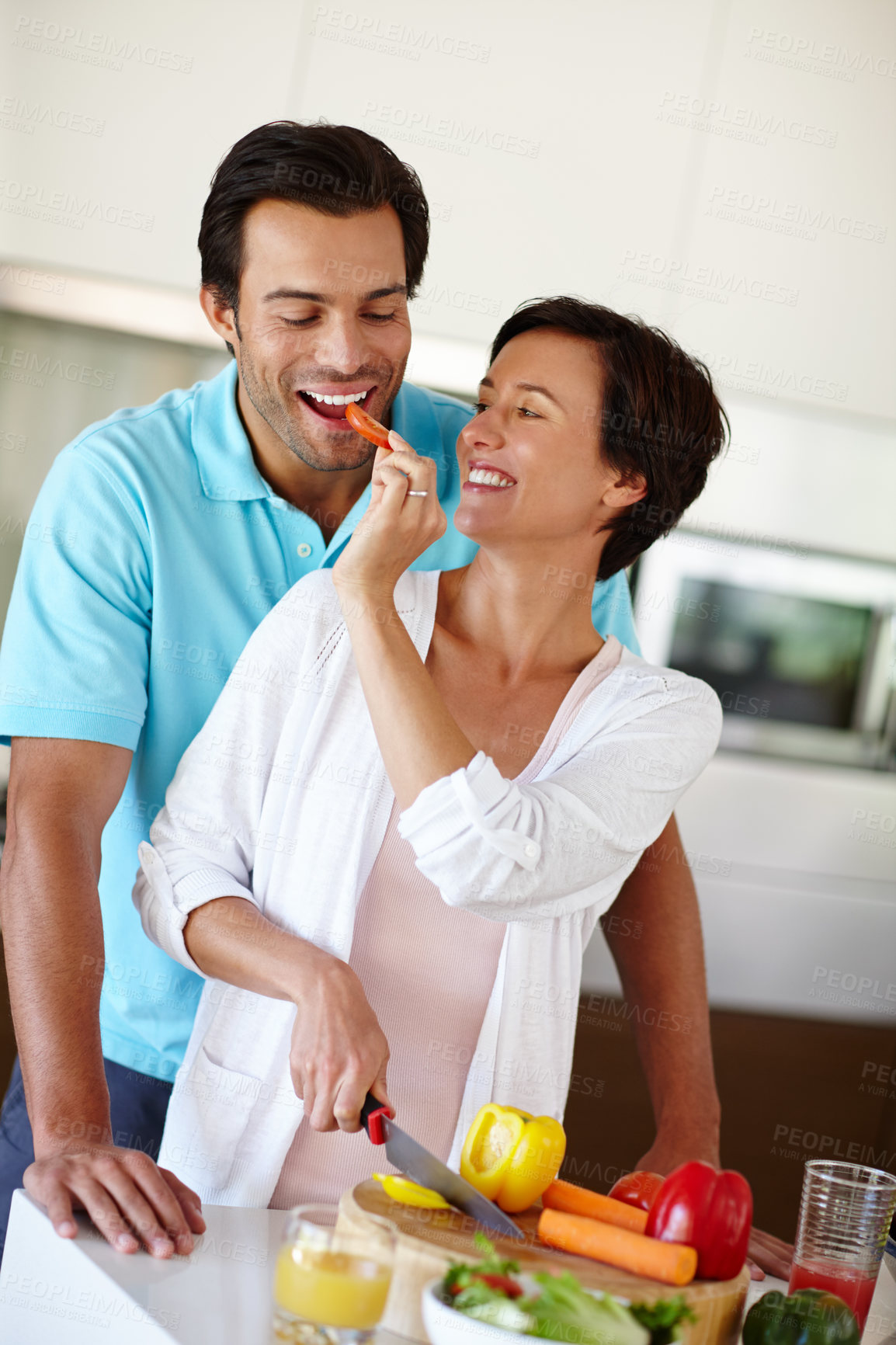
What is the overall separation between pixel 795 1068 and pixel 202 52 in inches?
135

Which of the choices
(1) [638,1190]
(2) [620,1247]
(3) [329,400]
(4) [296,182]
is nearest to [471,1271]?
(2) [620,1247]

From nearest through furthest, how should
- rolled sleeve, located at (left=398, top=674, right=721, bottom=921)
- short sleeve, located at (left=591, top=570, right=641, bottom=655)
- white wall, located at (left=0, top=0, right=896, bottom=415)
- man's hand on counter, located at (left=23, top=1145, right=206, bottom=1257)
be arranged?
man's hand on counter, located at (left=23, top=1145, right=206, bottom=1257)
rolled sleeve, located at (left=398, top=674, right=721, bottom=921)
short sleeve, located at (left=591, top=570, right=641, bottom=655)
white wall, located at (left=0, top=0, right=896, bottom=415)

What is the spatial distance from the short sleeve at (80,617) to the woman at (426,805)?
18cm

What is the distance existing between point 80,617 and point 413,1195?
80 cm

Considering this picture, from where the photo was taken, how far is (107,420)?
1710 millimetres

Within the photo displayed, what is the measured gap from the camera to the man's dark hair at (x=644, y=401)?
153cm

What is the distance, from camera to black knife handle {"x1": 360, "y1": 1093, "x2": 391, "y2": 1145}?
1.11 m

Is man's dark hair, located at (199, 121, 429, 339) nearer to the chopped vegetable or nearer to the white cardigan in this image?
the white cardigan

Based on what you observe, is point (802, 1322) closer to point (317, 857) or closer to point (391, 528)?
point (317, 857)

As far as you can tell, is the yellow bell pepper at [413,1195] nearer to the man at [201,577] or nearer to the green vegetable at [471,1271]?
the green vegetable at [471,1271]

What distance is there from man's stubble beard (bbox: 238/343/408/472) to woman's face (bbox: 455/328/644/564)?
182mm

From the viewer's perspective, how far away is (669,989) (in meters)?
1.64

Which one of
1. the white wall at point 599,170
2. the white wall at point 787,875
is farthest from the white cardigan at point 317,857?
the white wall at point 787,875

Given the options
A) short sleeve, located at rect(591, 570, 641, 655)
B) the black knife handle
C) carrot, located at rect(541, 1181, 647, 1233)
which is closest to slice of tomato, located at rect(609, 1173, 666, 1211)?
carrot, located at rect(541, 1181, 647, 1233)
